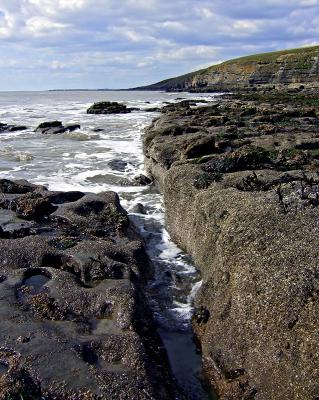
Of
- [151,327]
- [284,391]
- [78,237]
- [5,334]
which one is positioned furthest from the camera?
[78,237]

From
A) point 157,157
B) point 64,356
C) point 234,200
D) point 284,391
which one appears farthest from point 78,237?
point 157,157

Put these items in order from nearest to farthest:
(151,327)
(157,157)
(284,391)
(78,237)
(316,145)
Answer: (284,391) → (151,327) → (78,237) → (316,145) → (157,157)

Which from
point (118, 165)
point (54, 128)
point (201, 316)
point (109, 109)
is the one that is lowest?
point (201, 316)

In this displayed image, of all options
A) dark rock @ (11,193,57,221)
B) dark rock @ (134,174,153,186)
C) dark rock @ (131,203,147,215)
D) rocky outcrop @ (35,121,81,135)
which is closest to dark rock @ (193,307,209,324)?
dark rock @ (11,193,57,221)

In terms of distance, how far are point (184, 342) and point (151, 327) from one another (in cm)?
84

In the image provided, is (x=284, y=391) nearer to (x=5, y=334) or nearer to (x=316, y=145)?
(x=5, y=334)

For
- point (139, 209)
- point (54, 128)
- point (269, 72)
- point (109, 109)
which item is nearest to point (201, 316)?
point (139, 209)

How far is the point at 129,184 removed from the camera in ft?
77.9

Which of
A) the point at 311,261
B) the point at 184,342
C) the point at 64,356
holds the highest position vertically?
the point at 311,261


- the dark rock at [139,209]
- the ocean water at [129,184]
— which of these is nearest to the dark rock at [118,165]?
the ocean water at [129,184]

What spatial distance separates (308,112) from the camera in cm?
3591

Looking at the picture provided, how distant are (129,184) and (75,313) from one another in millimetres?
14434

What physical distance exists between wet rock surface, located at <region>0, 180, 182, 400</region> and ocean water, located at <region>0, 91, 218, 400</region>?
0.64m

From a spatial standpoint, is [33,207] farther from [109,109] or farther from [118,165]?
[109,109]
